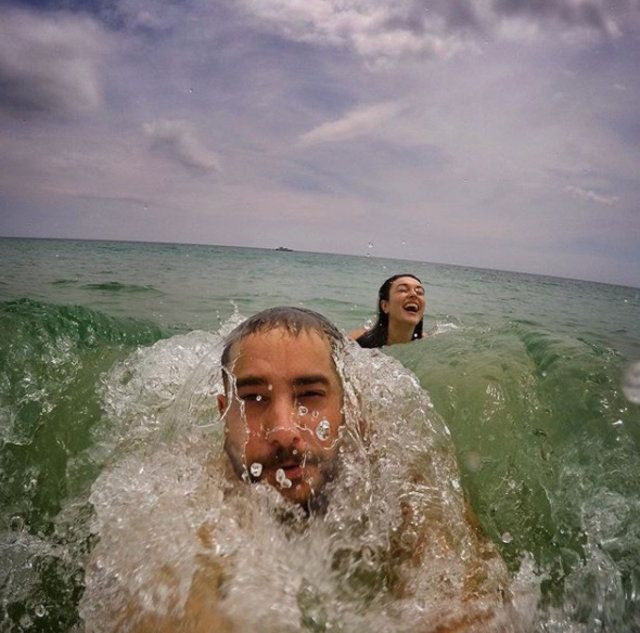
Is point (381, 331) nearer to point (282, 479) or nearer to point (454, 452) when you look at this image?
point (454, 452)

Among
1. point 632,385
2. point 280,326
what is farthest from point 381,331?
point 280,326

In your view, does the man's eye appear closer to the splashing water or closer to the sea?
the splashing water

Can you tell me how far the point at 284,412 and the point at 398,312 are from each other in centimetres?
458

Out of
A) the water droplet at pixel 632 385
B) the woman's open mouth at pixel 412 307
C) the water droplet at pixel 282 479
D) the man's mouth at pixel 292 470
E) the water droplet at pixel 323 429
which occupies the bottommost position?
the water droplet at pixel 282 479

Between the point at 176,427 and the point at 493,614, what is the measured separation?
2.13 meters

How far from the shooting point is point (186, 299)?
11.0 metres

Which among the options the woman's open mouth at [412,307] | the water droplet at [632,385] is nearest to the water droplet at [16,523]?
the water droplet at [632,385]

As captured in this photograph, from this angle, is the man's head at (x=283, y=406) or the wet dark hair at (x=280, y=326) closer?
the man's head at (x=283, y=406)

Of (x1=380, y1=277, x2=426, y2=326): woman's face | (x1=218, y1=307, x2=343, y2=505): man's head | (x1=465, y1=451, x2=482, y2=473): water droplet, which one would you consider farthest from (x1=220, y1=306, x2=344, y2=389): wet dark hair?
(x1=380, y1=277, x2=426, y2=326): woman's face

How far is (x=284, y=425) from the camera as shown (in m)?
2.01

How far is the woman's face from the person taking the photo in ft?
20.9

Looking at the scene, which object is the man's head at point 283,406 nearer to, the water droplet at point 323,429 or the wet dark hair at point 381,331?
the water droplet at point 323,429

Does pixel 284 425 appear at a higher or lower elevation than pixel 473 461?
higher

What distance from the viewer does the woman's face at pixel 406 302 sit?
20.9 feet
